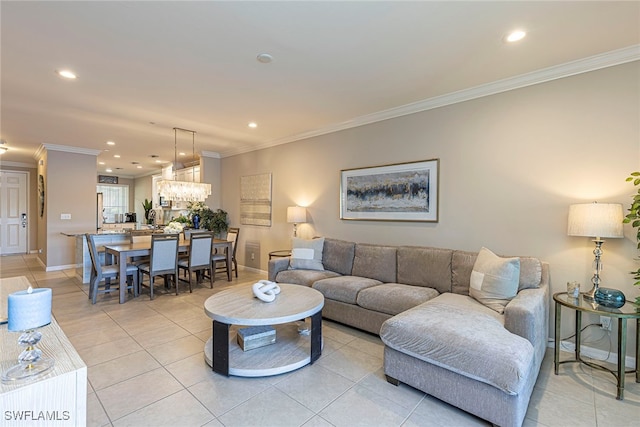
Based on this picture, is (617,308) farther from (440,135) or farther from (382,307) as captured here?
(440,135)

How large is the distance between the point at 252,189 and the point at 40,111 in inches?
133

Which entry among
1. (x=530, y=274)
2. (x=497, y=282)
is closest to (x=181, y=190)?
(x=497, y=282)

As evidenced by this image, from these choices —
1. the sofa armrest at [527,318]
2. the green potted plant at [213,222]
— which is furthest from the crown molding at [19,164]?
the sofa armrest at [527,318]

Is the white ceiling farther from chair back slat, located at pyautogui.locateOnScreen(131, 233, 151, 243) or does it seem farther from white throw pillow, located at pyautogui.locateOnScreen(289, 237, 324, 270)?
chair back slat, located at pyautogui.locateOnScreen(131, 233, 151, 243)

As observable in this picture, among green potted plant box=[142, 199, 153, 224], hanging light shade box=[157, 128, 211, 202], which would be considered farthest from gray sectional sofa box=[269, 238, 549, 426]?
green potted plant box=[142, 199, 153, 224]

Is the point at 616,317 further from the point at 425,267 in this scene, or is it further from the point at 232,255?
the point at 232,255

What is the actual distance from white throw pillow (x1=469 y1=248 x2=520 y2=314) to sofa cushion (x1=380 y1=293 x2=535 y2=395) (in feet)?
0.51

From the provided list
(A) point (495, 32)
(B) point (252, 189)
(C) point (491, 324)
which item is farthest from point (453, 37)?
(B) point (252, 189)

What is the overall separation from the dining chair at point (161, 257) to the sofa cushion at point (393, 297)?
298 cm

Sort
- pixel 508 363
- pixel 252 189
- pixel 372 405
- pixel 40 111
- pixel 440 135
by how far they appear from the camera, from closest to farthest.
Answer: pixel 508 363
pixel 372 405
pixel 440 135
pixel 40 111
pixel 252 189

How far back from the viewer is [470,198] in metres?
3.42

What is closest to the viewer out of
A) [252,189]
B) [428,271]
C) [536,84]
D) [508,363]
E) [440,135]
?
[508,363]

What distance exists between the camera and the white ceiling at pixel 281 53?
207cm

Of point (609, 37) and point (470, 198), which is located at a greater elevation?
point (609, 37)
